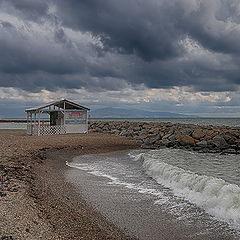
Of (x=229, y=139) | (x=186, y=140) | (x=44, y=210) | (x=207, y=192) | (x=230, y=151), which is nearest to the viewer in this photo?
(x=44, y=210)

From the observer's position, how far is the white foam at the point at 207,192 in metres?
7.82

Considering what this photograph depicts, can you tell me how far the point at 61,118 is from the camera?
32.2 m

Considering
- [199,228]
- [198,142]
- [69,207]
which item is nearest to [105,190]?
[69,207]

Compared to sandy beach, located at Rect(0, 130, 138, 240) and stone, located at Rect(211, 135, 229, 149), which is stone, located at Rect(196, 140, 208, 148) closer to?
stone, located at Rect(211, 135, 229, 149)

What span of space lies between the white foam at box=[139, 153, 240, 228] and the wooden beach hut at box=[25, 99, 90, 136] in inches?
771

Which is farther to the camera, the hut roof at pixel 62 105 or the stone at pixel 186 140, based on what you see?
the hut roof at pixel 62 105

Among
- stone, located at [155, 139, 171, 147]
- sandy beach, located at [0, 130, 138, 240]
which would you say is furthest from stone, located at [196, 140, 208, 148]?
sandy beach, located at [0, 130, 138, 240]

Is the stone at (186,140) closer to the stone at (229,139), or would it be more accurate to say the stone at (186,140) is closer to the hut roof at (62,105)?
the stone at (229,139)

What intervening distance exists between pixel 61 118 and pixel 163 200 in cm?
2453

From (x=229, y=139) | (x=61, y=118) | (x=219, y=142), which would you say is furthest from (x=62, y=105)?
(x=229, y=139)

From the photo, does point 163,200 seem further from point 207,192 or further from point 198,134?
point 198,134

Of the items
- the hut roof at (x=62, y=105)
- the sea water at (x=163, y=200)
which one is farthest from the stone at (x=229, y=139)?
the hut roof at (x=62, y=105)

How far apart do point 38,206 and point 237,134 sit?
2492cm

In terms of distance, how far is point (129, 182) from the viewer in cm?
1171
